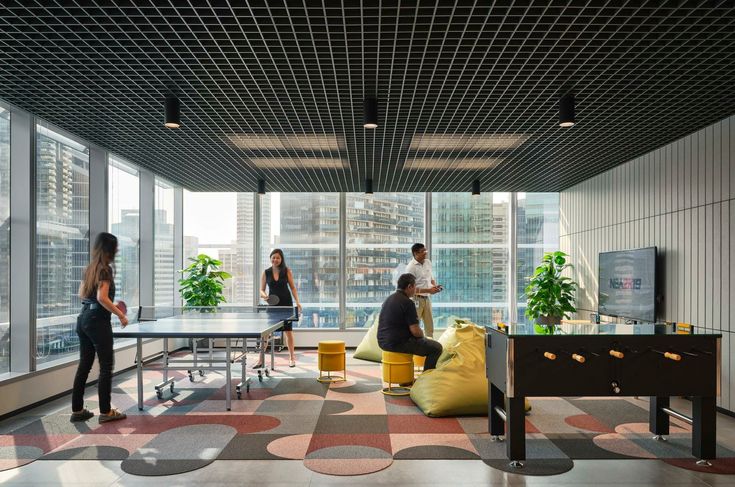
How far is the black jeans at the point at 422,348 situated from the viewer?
5953 millimetres

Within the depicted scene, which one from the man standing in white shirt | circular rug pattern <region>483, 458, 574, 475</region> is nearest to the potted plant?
the man standing in white shirt

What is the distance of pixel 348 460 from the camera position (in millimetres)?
3924

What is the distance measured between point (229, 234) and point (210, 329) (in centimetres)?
539

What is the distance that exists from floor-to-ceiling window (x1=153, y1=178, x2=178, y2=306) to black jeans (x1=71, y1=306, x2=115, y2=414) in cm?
410

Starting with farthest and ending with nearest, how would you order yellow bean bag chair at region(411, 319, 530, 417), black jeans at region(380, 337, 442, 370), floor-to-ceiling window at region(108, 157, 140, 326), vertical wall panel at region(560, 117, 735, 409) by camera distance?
1. floor-to-ceiling window at region(108, 157, 140, 326)
2. black jeans at region(380, 337, 442, 370)
3. vertical wall panel at region(560, 117, 735, 409)
4. yellow bean bag chair at region(411, 319, 530, 417)

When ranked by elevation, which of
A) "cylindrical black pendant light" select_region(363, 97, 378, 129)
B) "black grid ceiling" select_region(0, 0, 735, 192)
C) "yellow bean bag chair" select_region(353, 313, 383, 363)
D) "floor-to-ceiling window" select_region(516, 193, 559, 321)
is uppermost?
"black grid ceiling" select_region(0, 0, 735, 192)

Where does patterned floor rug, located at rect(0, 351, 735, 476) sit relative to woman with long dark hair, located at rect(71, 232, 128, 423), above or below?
below

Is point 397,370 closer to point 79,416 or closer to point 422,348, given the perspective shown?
point 422,348

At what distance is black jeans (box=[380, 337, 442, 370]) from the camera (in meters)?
5.95

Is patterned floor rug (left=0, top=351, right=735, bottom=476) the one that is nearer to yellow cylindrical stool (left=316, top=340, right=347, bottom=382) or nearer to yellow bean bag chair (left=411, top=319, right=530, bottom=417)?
yellow bean bag chair (left=411, top=319, right=530, bottom=417)

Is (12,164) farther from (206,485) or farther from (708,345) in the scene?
(708,345)

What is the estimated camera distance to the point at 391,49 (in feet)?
12.1

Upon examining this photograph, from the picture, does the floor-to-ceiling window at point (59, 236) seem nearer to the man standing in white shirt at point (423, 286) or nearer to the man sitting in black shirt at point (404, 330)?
the man sitting in black shirt at point (404, 330)

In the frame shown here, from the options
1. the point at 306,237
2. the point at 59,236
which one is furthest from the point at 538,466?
the point at 306,237
